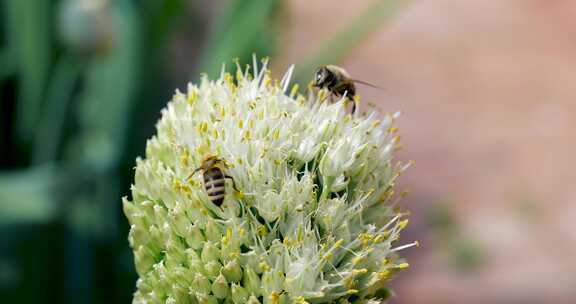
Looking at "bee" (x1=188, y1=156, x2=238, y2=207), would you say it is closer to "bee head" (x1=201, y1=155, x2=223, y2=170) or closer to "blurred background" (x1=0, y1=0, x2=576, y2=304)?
"bee head" (x1=201, y1=155, x2=223, y2=170)

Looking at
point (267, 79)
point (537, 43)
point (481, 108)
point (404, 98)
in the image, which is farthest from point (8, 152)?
point (537, 43)

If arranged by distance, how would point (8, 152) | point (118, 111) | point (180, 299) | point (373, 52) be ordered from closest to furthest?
point (180, 299) < point (118, 111) < point (8, 152) < point (373, 52)

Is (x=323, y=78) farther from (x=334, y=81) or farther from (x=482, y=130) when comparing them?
(x=482, y=130)

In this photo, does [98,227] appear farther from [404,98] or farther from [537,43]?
[537,43]

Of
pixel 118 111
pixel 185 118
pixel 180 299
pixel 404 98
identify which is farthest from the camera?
pixel 404 98

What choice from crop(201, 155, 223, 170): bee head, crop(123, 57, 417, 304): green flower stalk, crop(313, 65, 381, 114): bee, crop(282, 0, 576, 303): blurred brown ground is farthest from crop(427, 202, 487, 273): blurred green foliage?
crop(201, 155, 223, 170): bee head

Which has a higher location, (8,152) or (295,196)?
(8,152)
